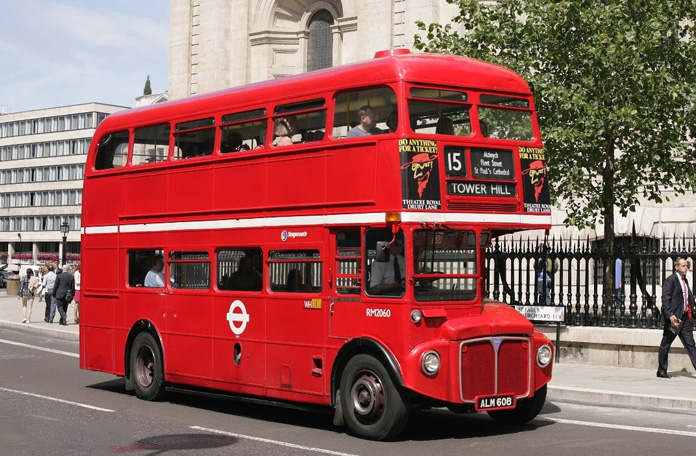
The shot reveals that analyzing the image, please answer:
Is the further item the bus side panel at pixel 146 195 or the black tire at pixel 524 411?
the bus side panel at pixel 146 195

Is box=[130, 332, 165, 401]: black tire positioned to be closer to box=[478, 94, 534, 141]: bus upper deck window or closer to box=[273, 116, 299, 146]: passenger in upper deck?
box=[273, 116, 299, 146]: passenger in upper deck

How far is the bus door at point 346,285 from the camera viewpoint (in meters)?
11.9

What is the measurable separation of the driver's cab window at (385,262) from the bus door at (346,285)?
146 millimetres

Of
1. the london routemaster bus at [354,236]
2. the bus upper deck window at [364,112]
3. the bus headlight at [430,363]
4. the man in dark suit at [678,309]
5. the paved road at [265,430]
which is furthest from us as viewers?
the man in dark suit at [678,309]

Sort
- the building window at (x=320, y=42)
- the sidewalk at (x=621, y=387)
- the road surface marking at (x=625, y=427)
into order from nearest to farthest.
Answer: the road surface marking at (x=625, y=427), the sidewalk at (x=621, y=387), the building window at (x=320, y=42)

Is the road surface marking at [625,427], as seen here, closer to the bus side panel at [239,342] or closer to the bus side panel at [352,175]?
the bus side panel at [239,342]

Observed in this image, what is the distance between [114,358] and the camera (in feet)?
52.7

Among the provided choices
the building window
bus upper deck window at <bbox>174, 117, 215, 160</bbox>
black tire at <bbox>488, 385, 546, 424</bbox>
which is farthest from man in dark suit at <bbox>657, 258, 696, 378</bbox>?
the building window

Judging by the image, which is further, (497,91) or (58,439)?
(497,91)

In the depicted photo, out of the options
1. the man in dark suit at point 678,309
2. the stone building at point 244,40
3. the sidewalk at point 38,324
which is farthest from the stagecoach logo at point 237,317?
the stone building at point 244,40

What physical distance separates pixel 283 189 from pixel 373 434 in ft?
10.5

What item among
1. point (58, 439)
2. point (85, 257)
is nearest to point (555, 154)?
point (85, 257)

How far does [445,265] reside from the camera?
11.6 metres

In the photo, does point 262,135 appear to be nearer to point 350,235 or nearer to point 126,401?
point 350,235
